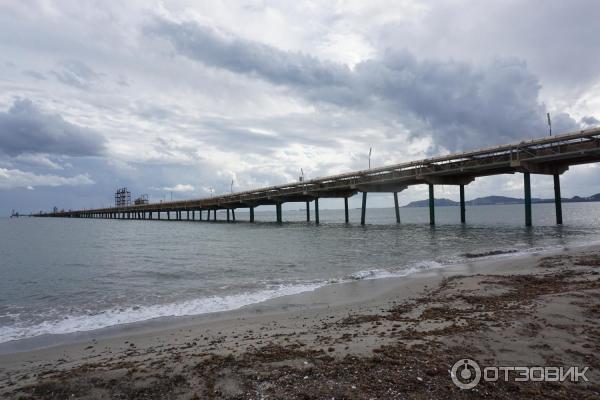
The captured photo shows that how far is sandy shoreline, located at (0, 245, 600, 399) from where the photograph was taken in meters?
4.79

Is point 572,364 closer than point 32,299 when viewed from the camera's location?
Yes

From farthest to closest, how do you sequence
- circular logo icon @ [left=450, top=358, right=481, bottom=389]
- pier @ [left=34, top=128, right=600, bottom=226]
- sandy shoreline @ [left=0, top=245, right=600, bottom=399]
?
pier @ [left=34, top=128, right=600, bottom=226] < sandy shoreline @ [left=0, top=245, right=600, bottom=399] < circular logo icon @ [left=450, top=358, right=481, bottom=389]

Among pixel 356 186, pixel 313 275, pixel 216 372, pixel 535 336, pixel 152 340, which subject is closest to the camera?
pixel 216 372

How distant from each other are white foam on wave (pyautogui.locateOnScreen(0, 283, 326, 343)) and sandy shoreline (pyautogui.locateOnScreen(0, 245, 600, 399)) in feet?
2.38

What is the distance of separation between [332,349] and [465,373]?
2084mm

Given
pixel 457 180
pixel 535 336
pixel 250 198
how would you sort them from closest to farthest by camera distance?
pixel 535 336
pixel 457 180
pixel 250 198

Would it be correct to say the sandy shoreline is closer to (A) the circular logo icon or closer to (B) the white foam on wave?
(A) the circular logo icon

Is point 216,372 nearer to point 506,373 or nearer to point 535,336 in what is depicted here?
point 506,373

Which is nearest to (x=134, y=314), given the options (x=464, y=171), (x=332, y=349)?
(x=332, y=349)

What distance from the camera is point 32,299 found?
13125mm

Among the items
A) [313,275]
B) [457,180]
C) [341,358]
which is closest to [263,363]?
[341,358]

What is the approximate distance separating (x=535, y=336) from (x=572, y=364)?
109cm

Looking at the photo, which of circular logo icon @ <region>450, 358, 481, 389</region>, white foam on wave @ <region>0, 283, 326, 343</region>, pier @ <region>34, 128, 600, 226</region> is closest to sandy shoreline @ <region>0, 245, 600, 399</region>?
circular logo icon @ <region>450, 358, 481, 389</region>

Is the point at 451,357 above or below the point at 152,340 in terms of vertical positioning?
above
